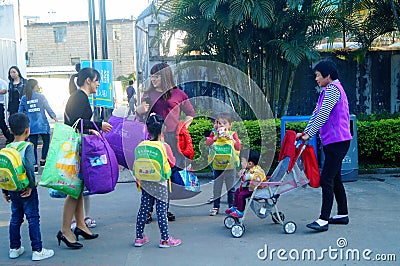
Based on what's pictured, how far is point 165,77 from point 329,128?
1920 mm

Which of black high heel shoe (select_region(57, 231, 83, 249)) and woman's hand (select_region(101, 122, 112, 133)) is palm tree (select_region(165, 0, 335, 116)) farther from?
black high heel shoe (select_region(57, 231, 83, 249))

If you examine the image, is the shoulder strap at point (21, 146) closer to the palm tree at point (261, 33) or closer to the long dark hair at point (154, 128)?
the long dark hair at point (154, 128)

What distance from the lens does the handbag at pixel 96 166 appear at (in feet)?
16.4

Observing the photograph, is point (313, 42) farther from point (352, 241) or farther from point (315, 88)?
point (352, 241)

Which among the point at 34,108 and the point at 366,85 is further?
the point at 366,85

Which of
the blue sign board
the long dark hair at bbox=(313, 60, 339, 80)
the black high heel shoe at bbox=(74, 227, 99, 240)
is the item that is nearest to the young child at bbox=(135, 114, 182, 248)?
the black high heel shoe at bbox=(74, 227, 99, 240)

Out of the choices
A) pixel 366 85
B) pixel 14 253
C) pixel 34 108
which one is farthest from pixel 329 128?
pixel 366 85

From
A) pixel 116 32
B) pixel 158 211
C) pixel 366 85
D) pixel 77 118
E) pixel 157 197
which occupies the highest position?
pixel 116 32

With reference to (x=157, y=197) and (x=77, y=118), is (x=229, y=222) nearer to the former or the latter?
(x=157, y=197)

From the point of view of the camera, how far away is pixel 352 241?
17.1 feet

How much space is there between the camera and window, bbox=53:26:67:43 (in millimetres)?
42844

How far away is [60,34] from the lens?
43.2m

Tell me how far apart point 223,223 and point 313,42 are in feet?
15.9

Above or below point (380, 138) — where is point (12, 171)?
above
